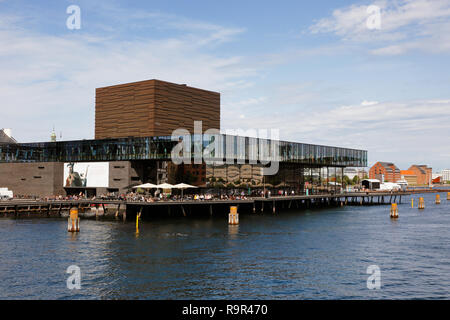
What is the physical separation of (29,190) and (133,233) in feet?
213

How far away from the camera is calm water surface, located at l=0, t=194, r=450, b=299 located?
2977cm

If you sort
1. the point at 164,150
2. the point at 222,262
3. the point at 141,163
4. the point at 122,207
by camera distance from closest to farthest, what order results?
the point at 222,262, the point at 122,207, the point at 164,150, the point at 141,163

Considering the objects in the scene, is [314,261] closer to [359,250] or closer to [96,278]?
[359,250]

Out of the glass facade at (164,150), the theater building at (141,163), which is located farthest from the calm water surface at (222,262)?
the theater building at (141,163)

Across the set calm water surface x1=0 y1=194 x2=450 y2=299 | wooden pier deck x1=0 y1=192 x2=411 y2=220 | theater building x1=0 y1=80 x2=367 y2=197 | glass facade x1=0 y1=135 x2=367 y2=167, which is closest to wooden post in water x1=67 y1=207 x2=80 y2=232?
calm water surface x1=0 y1=194 x2=450 y2=299

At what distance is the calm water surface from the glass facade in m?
33.9

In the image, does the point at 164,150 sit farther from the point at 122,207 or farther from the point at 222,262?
the point at 222,262

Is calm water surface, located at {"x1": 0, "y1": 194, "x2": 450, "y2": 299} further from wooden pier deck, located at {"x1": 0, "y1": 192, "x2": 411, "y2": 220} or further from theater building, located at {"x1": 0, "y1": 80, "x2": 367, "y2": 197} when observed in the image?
theater building, located at {"x1": 0, "y1": 80, "x2": 367, "y2": 197}

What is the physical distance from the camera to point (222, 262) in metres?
38.7

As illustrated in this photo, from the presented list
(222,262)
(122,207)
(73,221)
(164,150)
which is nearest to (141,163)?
(164,150)

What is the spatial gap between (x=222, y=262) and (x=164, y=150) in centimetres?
6190

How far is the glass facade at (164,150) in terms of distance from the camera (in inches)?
3809

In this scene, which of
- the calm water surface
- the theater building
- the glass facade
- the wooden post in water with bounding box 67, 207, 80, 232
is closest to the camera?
the calm water surface
